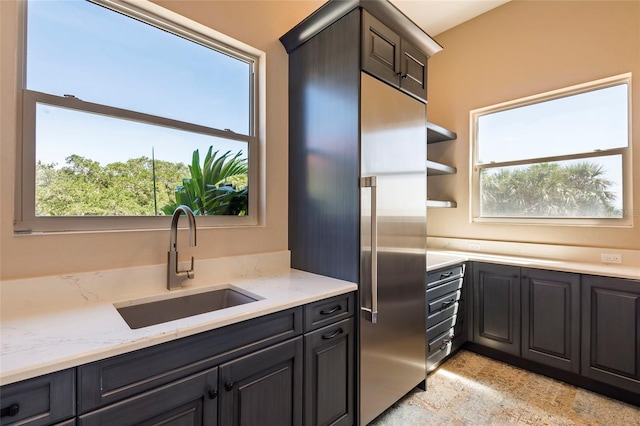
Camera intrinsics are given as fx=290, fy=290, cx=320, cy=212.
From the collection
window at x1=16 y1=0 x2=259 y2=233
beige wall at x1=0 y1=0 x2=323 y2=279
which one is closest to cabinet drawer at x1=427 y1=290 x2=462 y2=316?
beige wall at x1=0 y1=0 x2=323 y2=279

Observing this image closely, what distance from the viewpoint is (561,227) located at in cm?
268

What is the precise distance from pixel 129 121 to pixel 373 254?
153cm

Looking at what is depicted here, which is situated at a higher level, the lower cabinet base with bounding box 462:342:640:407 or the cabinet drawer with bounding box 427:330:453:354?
the cabinet drawer with bounding box 427:330:453:354

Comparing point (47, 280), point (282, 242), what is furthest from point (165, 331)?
point (282, 242)

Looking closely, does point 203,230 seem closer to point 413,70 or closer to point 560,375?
point 413,70

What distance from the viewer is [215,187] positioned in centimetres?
192

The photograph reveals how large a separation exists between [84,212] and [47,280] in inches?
13.7

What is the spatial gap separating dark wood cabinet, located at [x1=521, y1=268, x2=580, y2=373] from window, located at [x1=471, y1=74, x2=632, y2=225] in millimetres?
718

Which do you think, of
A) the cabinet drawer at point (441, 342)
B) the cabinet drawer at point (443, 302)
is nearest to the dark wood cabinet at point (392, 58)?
the cabinet drawer at point (443, 302)

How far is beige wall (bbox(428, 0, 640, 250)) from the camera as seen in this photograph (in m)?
2.39

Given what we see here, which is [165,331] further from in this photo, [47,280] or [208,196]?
[208,196]

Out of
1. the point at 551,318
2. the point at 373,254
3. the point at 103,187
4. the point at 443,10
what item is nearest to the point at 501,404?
the point at 551,318

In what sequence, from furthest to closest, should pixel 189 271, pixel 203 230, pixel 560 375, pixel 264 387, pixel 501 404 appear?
pixel 560 375 < pixel 501 404 < pixel 203 230 < pixel 189 271 < pixel 264 387

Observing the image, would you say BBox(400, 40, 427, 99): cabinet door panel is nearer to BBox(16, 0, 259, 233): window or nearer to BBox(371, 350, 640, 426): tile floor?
BBox(16, 0, 259, 233): window
